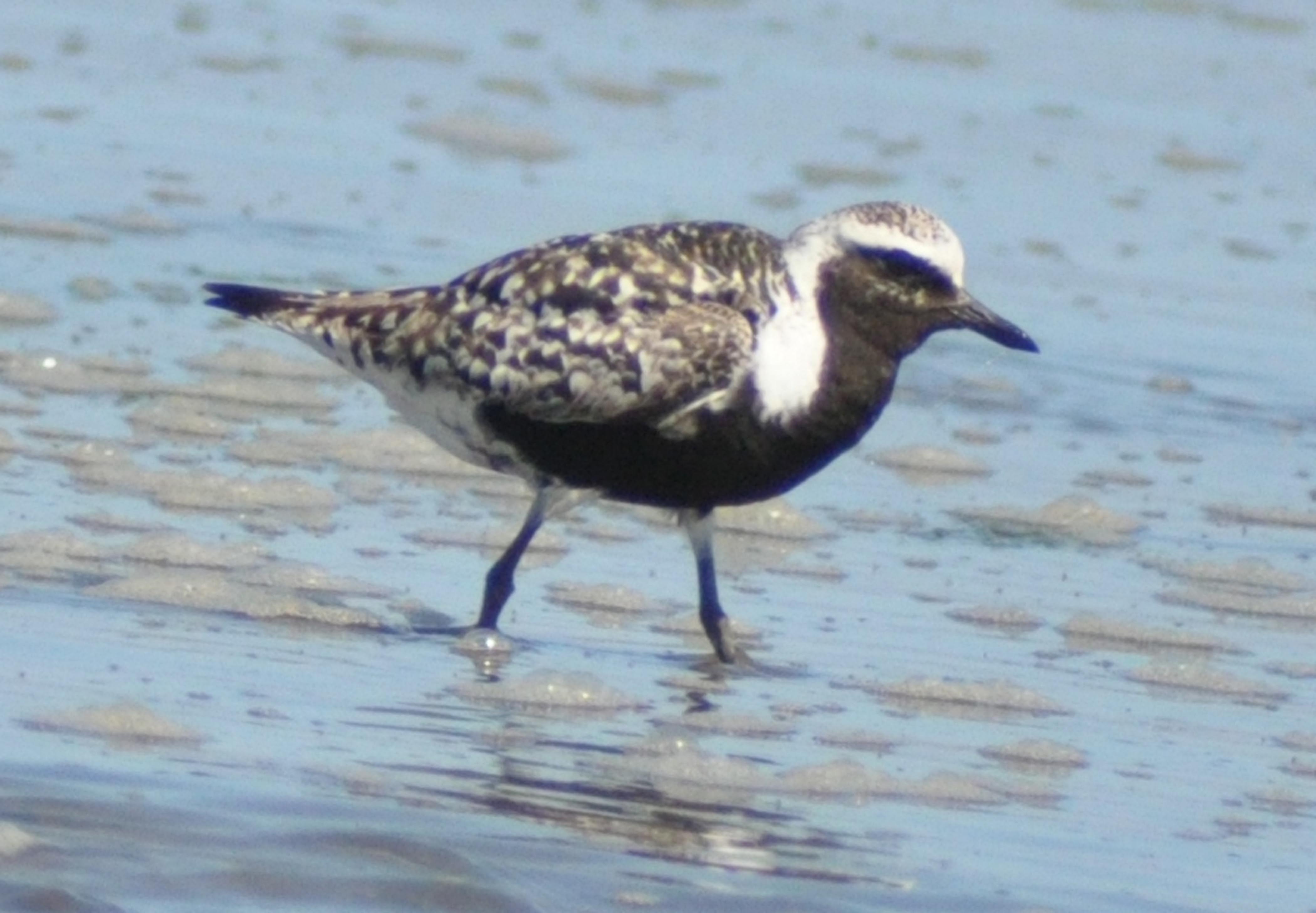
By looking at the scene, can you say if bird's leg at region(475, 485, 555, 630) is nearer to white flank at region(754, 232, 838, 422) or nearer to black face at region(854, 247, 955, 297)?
white flank at region(754, 232, 838, 422)

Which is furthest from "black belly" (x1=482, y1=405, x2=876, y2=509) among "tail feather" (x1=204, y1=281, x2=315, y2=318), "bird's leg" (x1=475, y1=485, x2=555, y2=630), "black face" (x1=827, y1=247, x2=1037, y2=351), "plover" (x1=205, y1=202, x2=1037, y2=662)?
"tail feather" (x1=204, y1=281, x2=315, y2=318)

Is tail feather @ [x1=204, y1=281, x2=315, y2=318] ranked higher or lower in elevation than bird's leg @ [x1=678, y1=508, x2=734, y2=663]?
higher

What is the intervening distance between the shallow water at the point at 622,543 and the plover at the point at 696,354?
43 centimetres

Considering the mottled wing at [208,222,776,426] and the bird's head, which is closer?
the mottled wing at [208,222,776,426]

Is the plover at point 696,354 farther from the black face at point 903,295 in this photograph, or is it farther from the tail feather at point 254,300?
the tail feather at point 254,300

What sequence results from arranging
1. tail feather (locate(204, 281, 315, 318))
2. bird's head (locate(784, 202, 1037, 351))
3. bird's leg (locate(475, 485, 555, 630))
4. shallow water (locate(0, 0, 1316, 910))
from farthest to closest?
tail feather (locate(204, 281, 315, 318)), bird's leg (locate(475, 485, 555, 630)), bird's head (locate(784, 202, 1037, 351)), shallow water (locate(0, 0, 1316, 910))

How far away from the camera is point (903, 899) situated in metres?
4.97

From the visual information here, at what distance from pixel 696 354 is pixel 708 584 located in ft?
2.03

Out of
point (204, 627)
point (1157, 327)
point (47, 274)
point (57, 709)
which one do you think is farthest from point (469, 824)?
point (1157, 327)

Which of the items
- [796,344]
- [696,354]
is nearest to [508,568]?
[696,354]

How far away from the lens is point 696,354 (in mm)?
6484

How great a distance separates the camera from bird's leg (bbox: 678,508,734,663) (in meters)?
6.70

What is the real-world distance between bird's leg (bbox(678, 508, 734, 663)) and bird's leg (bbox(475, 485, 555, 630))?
0.34 meters

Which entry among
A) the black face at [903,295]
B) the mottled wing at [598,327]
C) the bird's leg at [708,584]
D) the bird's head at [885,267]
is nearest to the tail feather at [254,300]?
the mottled wing at [598,327]
